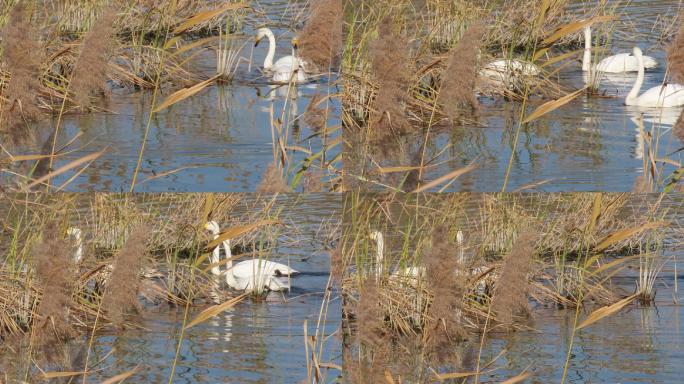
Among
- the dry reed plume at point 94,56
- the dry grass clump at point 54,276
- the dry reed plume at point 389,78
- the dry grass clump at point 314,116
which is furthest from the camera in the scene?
the dry grass clump at point 314,116

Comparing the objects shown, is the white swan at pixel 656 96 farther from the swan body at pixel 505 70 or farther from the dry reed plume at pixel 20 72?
the dry reed plume at pixel 20 72

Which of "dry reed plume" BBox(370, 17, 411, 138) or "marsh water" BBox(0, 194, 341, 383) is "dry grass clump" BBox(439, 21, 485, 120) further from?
"marsh water" BBox(0, 194, 341, 383)

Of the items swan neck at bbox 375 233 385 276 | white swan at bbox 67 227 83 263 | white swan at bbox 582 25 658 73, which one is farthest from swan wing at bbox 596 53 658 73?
white swan at bbox 67 227 83 263

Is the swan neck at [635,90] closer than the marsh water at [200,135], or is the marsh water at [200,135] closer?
the marsh water at [200,135]

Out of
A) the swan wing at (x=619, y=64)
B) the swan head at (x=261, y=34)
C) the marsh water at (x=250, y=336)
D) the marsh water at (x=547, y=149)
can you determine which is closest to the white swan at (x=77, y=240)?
the marsh water at (x=250, y=336)

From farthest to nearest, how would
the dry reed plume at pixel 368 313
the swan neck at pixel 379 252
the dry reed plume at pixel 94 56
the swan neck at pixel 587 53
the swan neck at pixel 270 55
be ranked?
the swan neck at pixel 587 53
the swan neck at pixel 270 55
the swan neck at pixel 379 252
the dry reed plume at pixel 368 313
the dry reed plume at pixel 94 56

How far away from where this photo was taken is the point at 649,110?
5516 millimetres

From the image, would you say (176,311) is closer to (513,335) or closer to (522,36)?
(513,335)

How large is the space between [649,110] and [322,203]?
5.38 ft

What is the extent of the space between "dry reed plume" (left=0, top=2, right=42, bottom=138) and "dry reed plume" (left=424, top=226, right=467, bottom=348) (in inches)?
70.5

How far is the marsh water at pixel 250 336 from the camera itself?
4.80 meters

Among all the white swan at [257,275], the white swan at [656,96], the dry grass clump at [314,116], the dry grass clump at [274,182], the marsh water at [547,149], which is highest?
the white swan at [656,96]

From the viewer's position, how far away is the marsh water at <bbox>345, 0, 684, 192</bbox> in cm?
488

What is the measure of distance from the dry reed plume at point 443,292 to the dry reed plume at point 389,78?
2.23 ft
